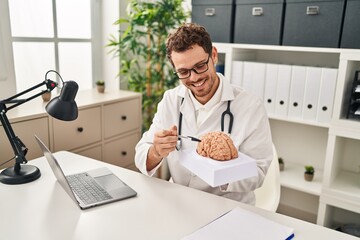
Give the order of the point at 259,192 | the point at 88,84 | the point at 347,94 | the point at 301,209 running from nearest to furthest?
1. the point at 259,192
2. the point at 347,94
3. the point at 301,209
4. the point at 88,84

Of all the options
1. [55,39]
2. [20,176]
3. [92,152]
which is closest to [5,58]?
[55,39]

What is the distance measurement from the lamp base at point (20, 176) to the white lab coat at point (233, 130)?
0.44m

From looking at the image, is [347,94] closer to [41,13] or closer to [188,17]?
[188,17]

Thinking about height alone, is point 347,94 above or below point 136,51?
below

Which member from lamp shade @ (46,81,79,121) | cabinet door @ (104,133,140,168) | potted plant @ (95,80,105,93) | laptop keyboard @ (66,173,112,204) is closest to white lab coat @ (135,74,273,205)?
laptop keyboard @ (66,173,112,204)

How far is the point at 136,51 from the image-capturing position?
2725 millimetres

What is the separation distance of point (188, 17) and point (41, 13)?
1.12 metres

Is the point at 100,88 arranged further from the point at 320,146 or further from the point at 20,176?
the point at 320,146

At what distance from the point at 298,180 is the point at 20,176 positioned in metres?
1.76

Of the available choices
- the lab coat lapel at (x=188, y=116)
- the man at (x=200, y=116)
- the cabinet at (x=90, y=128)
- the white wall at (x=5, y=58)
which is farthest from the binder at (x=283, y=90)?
the white wall at (x=5, y=58)

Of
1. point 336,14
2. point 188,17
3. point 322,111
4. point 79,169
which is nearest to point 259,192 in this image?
point 322,111

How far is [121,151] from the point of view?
2.54m

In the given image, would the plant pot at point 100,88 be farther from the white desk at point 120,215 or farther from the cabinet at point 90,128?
the white desk at point 120,215

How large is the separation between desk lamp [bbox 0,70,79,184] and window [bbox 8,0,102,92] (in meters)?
1.09
